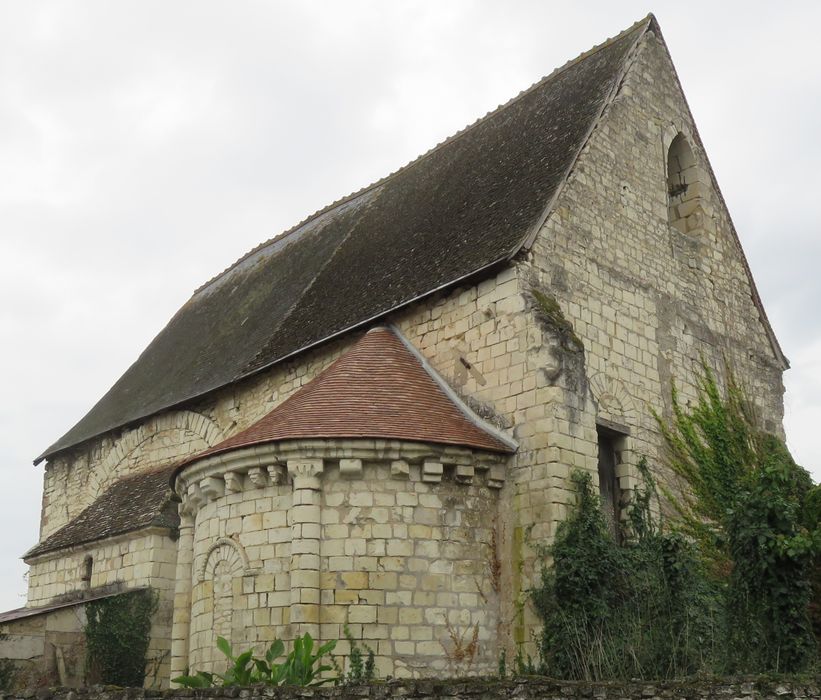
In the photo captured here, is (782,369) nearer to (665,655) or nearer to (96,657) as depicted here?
(665,655)

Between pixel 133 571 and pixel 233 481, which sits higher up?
pixel 233 481

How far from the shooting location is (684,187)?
18188mm

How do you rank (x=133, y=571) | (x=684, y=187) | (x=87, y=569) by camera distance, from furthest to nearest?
1. (x=87, y=569)
2. (x=684, y=187)
3. (x=133, y=571)

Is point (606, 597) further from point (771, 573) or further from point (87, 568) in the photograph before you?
point (87, 568)

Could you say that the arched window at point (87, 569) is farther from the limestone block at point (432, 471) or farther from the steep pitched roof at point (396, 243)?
the limestone block at point (432, 471)

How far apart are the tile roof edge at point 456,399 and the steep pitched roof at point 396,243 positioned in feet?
1.90

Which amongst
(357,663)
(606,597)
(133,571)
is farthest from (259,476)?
(133,571)

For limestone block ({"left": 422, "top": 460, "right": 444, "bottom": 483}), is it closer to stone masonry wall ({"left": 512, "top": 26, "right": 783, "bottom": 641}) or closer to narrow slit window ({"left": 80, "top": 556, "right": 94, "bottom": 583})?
stone masonry wall ({"left": 512, "top": 26, "right": 783, "bottom": 641})

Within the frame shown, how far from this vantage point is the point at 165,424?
2016 centimetres

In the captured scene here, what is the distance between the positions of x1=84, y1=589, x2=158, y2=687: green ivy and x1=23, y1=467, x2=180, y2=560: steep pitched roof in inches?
52.7

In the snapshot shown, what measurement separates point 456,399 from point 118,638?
6.44m

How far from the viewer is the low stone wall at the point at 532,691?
24.4ft

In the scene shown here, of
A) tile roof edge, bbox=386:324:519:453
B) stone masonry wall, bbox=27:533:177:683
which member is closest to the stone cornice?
tile roof edge, bbox=386:324:519:453

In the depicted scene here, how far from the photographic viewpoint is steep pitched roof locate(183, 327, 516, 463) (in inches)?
527
